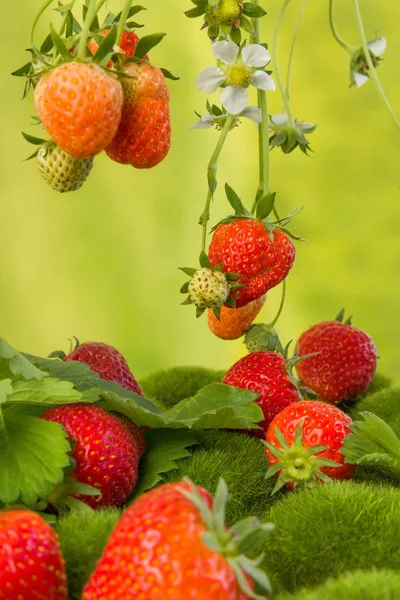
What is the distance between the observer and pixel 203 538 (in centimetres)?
36

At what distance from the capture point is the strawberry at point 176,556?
1.19 ft

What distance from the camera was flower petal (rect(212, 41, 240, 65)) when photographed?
2.00 ft

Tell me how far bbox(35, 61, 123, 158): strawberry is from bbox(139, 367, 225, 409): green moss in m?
0.38

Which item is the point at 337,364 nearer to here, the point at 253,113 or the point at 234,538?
the point at 253,113

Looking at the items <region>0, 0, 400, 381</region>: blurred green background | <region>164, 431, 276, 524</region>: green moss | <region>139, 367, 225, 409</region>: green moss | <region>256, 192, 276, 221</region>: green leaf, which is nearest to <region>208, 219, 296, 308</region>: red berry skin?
<region>256, 192, 276, 221</region>: green leaf

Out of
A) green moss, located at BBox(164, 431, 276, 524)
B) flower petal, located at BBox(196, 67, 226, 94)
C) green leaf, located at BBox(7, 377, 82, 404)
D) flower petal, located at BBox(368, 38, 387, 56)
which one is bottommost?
green moss, located at BBox(164, 431, 276, 524)

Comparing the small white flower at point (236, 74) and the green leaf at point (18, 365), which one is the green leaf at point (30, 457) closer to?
the green leaf at point (18, 365)

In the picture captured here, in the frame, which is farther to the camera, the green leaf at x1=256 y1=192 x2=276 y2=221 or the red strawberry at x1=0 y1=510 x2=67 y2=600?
the green leaf at x1=256 y1=192 x2=276 y2=221

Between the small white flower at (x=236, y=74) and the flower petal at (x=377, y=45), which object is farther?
the flower petal at (x=377, y=45)

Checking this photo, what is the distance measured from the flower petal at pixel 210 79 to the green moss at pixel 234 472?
26cm

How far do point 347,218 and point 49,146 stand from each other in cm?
81

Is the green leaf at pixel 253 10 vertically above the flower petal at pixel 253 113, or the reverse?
the green leaf at pixel 253 10

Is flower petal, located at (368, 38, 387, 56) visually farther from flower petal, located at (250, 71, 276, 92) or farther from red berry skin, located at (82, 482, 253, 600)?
red berry skin, located at (82, 482, 253, 600)

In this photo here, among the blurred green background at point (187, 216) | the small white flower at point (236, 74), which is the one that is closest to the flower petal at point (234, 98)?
the small white flower at point (236, 74)
